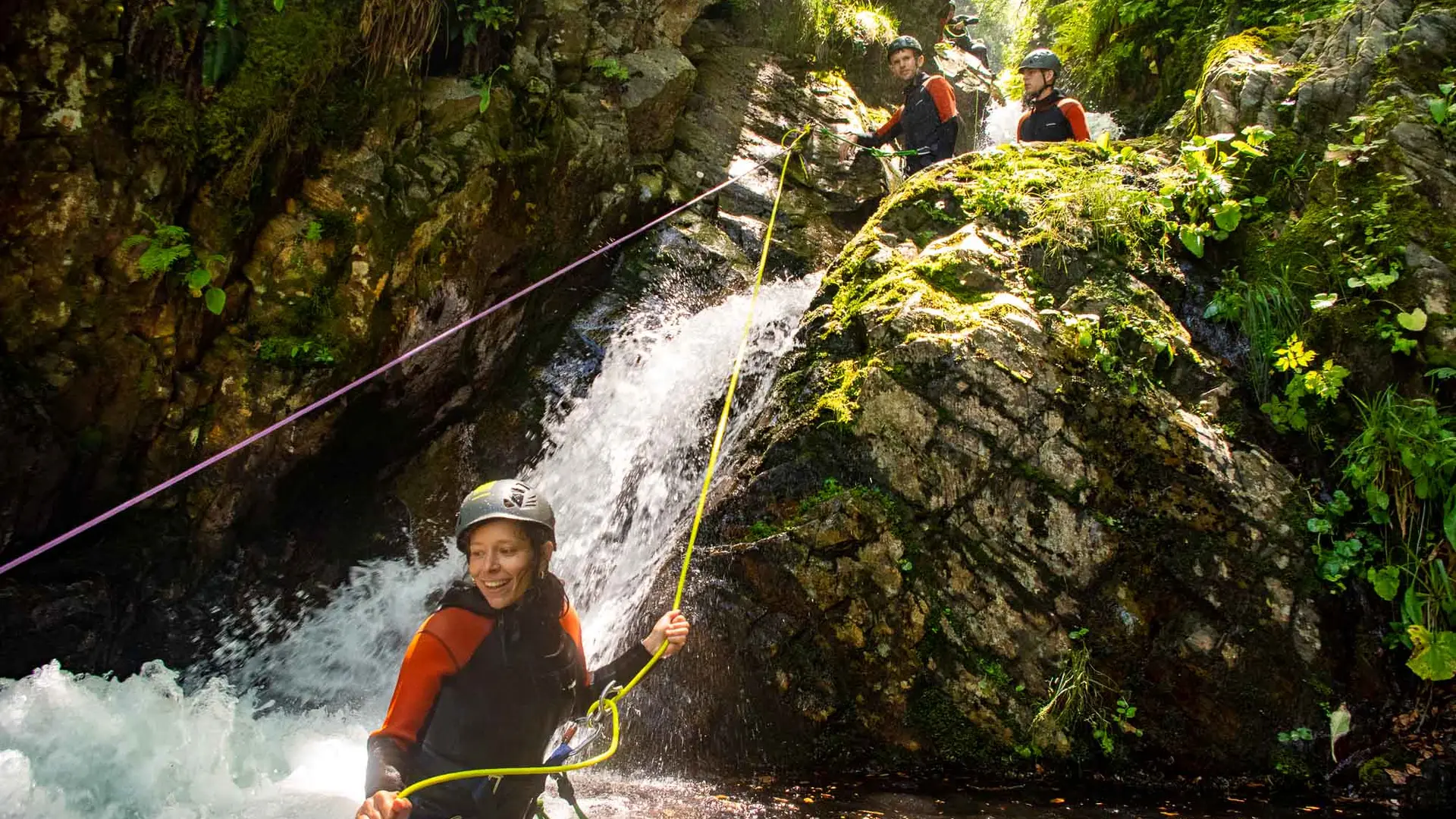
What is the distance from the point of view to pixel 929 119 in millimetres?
7668

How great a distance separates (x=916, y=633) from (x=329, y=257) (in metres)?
4.57

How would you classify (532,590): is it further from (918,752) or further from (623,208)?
(623,208)

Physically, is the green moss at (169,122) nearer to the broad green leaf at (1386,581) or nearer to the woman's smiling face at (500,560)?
the woman's smiling face at (500,560)

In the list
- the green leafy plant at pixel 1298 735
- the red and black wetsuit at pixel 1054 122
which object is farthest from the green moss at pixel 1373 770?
the red and black wetsuit at pixel 1054 122

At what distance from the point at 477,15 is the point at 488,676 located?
5.46m

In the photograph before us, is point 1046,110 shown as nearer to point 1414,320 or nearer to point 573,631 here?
point 1414,320

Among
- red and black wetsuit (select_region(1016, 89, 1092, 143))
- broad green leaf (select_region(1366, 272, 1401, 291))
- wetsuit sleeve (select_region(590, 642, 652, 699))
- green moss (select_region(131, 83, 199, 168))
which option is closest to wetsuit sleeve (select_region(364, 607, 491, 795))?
wetsuit sleeve (select_region(590, 642, 652, 699))

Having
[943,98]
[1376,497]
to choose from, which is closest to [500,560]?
[1376,497]

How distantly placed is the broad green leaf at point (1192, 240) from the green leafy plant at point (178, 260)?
19.9ft

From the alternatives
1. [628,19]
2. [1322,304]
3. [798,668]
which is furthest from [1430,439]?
[628,19]

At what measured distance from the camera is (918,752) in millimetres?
3859

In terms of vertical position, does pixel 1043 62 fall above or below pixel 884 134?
above

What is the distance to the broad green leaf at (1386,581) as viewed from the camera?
3742mm

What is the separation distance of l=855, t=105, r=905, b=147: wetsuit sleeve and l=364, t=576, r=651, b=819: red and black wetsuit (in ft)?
23.2
